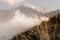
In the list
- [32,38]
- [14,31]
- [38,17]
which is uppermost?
[38,17]

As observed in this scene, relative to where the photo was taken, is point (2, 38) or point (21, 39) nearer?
point (2, 38)

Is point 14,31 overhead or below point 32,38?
overhead

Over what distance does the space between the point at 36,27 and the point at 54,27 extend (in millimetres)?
556

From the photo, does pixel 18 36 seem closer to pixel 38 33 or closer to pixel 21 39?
pixel 21 39

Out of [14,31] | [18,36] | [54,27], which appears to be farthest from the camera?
[18,36]

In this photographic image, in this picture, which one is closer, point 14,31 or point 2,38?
point 2,38

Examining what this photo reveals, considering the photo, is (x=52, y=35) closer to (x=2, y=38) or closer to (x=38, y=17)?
(x=38, y=17)

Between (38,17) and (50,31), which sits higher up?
(38,17)

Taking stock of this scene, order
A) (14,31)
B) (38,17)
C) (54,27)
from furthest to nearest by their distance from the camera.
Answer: (14,31) → (54,27) → (38,17)

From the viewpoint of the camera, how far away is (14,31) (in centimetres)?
711

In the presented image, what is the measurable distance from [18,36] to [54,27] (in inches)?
69.1

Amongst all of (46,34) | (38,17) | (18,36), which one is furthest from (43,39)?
(18,36)

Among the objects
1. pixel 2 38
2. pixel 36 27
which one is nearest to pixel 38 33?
pixel 36 27

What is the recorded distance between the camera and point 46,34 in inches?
247
